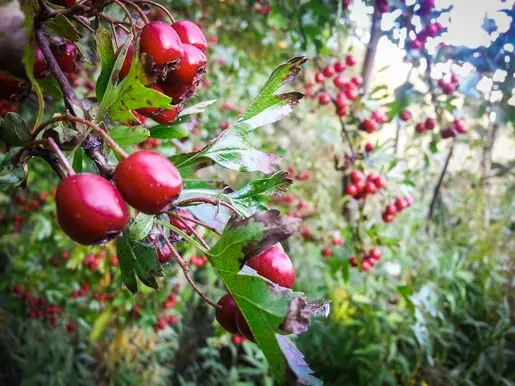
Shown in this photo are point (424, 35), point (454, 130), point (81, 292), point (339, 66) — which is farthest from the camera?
point (81, 292)

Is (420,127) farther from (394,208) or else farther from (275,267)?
(275,267)

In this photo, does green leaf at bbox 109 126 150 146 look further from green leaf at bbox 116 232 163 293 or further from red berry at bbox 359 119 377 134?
red berry at bbox 359 119 377 134

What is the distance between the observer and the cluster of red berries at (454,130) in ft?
5.33

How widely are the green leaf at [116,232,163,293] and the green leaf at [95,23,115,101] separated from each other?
0.15 m

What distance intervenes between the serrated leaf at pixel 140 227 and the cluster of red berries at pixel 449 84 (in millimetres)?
1273

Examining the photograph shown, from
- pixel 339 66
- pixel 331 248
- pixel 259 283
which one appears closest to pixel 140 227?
pixel 259 283

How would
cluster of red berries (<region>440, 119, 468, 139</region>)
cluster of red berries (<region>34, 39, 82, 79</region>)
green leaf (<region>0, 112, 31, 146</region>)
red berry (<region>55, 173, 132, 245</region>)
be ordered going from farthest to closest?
cluster of red berries (<region>440, 119, 468, 139</region>), cluster of red berries (<region>34, 39, 82, 79</region>), green leaf (<region>0, 112, 31, 146</region>), red berry (<region>55, 173, 132, 245</region>)

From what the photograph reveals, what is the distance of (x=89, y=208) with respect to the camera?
369 millimetres

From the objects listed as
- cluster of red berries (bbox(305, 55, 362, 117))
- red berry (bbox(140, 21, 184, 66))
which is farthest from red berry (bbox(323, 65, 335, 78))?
red berry (bbox(140, 21, 184, 66))

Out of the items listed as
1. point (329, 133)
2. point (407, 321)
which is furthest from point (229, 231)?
point (329, 133)

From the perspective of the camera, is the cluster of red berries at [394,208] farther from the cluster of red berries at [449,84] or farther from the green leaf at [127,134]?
the green leaf at [127,134]

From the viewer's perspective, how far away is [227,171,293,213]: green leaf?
550mm

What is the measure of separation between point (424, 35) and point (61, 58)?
→ 1096mm

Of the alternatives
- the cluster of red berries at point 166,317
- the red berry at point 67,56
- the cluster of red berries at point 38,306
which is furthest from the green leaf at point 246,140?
the cluster of red berries at point 38,306
